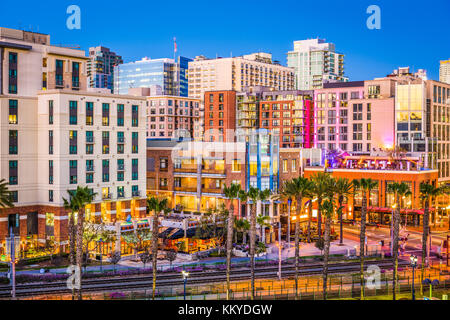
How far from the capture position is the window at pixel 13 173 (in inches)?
3681

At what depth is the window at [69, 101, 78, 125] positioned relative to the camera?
95.2m

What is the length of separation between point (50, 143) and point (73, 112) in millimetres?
6816

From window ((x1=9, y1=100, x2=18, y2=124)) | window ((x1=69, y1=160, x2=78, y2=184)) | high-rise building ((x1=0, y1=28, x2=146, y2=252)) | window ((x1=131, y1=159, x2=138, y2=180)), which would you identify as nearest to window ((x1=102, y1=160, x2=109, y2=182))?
high-rise building ((x1=0, y1=28, x2=146, y2=252))

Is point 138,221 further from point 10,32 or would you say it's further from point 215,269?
point 10,32

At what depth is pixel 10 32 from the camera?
3954 inches

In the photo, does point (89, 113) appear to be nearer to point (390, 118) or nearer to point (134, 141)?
point (134, 141)

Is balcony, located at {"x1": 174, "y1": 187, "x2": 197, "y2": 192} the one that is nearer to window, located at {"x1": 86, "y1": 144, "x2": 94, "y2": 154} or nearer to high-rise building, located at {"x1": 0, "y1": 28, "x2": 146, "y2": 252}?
high-rise building, located at {"x1": 0, "y1": 28, "x2": 146, "y2": 252}

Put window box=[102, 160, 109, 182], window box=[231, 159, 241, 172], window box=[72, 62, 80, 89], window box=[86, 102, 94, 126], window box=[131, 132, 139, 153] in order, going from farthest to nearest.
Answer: window box=[231, 159, 241, 172] → window box=[131, 132, 139, 153] → window box=[72, 62, 80, 89] → window box=[102, 160, 109, 182] → window box=[86, 102, 94, 126]

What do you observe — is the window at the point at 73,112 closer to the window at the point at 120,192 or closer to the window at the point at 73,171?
the window at the point at 73,171

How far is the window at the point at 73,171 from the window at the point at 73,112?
7115 millimetres

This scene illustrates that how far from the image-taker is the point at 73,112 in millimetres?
95688

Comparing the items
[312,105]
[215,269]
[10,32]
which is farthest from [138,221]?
[312,105]

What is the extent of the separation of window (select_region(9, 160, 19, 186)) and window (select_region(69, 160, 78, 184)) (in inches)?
363
